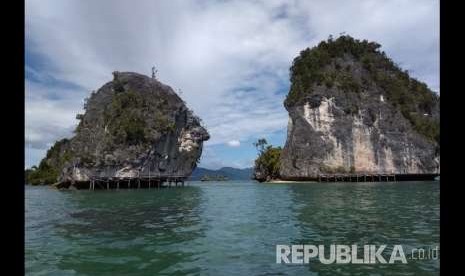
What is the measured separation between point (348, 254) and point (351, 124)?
84.8 meters

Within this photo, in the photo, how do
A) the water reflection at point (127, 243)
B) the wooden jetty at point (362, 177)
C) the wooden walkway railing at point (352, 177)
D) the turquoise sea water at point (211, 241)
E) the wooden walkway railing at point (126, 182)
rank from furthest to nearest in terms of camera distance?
the wooden jetty at point (362, 177) < the wooden walkway railing at point (352, 177) < the wooden walkway railing at point (126, 182) < the water reflection at point (127, 243) < the turquoise sea water at point (211, 241)

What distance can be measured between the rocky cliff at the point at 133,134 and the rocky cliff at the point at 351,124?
2317 centimetres

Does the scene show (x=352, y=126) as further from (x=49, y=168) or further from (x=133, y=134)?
(x=49, y=168)

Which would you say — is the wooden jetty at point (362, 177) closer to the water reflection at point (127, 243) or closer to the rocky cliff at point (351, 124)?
the rocky cliff at point (351, 124)

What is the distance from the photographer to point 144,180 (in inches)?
3258

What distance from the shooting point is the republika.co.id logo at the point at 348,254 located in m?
11.3

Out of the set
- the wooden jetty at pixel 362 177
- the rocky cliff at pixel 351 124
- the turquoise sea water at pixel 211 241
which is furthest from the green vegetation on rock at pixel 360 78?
the turquoise sea water at pixel 211 241

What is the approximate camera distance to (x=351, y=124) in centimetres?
9344

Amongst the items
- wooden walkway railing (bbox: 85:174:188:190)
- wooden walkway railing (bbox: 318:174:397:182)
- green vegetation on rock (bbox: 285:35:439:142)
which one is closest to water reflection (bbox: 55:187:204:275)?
wooden walkway railing (bbox: 85:174:188:190)

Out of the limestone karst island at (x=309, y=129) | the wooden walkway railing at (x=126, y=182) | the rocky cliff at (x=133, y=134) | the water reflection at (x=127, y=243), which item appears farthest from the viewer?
the limestone karst island at (x=309, y=129)
